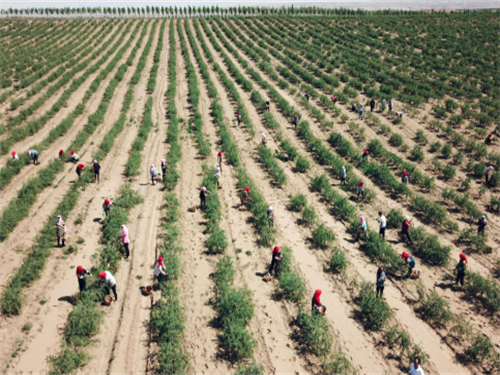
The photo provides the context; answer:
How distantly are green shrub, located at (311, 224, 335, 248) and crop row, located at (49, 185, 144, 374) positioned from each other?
8347mm

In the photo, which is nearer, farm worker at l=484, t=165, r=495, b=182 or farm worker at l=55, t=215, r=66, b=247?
farm worker at l=55, t=215, r=66, b=247

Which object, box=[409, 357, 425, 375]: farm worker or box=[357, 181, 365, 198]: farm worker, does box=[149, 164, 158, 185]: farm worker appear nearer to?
box=[357, 181, 365, 198]: farm worker

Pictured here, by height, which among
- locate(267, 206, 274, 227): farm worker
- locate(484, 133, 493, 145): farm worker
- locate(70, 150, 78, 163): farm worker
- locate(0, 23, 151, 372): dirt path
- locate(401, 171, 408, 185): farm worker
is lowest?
locate(0, 23, 151, 372): dirt path

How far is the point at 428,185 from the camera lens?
1964cm

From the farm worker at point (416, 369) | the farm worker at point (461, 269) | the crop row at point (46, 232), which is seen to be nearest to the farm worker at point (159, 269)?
the crop row at point (46, 232)

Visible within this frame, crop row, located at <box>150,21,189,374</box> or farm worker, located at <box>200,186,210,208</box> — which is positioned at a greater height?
farm worker, located at <box>200,186,210,208</box>

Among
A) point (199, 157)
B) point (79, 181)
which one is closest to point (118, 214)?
point (79, 181)

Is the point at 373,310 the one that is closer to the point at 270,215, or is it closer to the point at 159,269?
the point at 270,215

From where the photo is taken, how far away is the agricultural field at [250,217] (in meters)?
10.4

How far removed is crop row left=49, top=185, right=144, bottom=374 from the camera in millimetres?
9445

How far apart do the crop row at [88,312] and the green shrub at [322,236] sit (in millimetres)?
8347

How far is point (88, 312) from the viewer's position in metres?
10.7

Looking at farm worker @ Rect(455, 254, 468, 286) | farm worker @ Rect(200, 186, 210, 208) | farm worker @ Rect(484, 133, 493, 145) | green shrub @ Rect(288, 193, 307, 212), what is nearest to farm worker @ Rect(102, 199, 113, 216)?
farm worker @ Rect(200, 186, 210, 208)

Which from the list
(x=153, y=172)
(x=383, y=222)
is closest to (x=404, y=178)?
(x=383, y=222)
